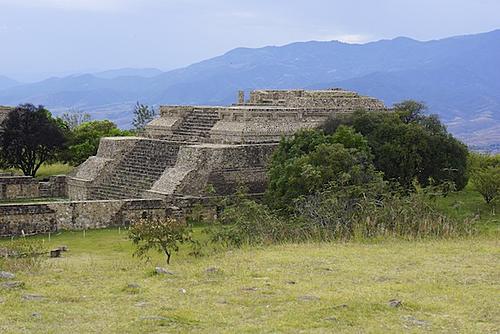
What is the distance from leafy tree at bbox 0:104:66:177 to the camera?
32938 millimetres

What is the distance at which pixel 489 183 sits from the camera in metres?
25.8

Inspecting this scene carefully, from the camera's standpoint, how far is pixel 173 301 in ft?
34.2

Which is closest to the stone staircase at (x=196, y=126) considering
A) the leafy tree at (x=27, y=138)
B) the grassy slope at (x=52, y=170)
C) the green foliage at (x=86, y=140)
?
the leafy tree at (x=27, y=138)

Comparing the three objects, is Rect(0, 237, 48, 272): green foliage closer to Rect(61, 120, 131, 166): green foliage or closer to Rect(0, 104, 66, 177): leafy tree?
Rect(0, 104, 66, 177): leafy tree

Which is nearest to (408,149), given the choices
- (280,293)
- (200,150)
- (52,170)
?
(200,150)

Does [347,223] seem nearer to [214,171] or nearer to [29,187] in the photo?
[214,171]

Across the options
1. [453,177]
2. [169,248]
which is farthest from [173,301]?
[453,177]

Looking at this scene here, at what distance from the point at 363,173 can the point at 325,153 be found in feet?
4.04

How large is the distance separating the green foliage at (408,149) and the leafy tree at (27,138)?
1209 cm

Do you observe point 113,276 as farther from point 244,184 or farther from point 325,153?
point 244,184

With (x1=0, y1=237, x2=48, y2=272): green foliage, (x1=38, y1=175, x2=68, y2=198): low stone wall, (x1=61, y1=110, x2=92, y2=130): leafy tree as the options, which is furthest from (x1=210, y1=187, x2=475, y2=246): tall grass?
(x1=61, y1=110, x2=92, y2=130): leafy tree

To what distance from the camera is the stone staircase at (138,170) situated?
90.2ft

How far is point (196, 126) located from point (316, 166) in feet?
30.2

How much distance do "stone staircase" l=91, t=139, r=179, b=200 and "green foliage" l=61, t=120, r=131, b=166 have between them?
630 cm
